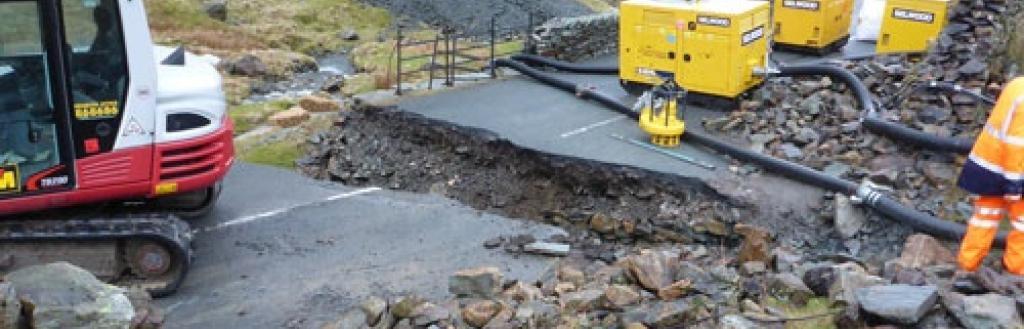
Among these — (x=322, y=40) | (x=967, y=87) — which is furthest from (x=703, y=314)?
(x=322, y=40)

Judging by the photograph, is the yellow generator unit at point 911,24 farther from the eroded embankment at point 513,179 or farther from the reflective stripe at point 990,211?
the reflective stripe at point 990,211

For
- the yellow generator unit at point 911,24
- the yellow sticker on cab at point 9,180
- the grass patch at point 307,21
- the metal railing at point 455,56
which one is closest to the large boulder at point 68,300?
the yellow sticker on cab at point 9,180

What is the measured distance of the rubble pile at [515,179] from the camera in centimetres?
1045

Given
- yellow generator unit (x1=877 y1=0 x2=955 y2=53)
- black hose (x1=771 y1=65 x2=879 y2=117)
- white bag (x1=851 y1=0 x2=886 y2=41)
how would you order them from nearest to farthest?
black hose (x1=771 y1=65 x2=879 y2=117) → yellow generator unit (x1=877 y1=0 x2=955 y2=53) → white bag (x1=851 y1=0 x2=886 y2=41)

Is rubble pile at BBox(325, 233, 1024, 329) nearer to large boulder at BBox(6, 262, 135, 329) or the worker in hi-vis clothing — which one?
the worker in hi-vis clothing

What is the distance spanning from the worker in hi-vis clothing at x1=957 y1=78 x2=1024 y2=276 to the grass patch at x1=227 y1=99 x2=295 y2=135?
35.2ft

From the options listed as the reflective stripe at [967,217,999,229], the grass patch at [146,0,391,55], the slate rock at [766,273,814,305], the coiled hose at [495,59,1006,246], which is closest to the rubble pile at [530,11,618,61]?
the coiled hose at [495,59,1006,246]

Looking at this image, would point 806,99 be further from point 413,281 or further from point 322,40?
point 322,40

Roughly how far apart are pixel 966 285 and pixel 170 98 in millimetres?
6560

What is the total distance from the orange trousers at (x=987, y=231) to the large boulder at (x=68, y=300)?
6135 millimetres

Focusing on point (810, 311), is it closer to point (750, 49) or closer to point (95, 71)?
point (95, 71)

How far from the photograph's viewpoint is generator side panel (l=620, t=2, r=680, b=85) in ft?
43.7

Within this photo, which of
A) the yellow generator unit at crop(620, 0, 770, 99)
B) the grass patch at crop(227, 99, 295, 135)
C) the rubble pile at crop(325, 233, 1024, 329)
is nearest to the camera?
the rubble pile at crop(325, 233, 1024, 329)

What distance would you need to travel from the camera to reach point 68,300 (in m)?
5.73
